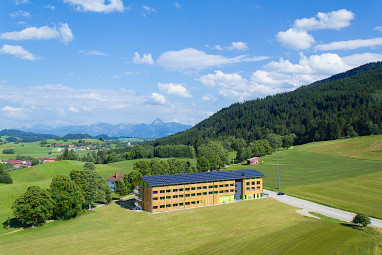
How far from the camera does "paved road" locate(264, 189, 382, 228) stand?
5927 centimetres

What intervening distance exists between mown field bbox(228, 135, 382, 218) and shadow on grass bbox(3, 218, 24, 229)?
72080 millimetres

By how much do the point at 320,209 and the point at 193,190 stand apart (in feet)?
103

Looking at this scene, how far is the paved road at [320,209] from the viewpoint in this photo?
59272mm

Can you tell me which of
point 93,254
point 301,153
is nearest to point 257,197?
point 93,254

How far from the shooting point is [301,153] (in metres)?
160

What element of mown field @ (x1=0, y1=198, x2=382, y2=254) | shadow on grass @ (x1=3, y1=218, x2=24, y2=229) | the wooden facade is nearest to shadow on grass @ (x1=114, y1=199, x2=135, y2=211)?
the wooden facade

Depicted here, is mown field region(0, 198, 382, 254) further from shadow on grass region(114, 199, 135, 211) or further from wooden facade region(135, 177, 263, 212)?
shadow on grass region(114, 199, 135, 211)

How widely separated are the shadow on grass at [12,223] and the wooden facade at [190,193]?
26.9 meters

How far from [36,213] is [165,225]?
92.4 ft

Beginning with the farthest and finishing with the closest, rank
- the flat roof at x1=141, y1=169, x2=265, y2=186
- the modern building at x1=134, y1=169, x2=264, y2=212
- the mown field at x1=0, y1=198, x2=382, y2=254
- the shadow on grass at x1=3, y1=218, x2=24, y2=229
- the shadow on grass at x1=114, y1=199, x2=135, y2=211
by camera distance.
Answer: the shadow on grass at x1=114, y1=199, x2=135, y2=211 < the flat roof at x1=141, y1=169, x2=265, y2=186 < the modern building at x1=134, y1=169, x2=264, y2=212 < the shadow on grass at x1=3, y1=218, x2=24, y2=229 < the mown field at x1=0, y1=198, x2=382, y2=254

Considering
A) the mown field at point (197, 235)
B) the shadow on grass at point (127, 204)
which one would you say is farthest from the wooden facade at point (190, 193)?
the mown field at point (197, 235)

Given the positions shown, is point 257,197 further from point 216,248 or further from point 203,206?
point 216,248

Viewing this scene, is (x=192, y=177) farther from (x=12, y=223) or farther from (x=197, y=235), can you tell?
(x=12, y=223)

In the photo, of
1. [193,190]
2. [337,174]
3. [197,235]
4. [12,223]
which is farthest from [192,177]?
[337,174]
